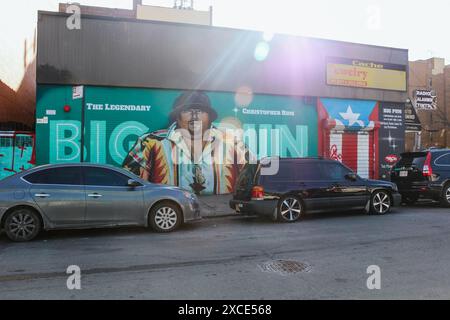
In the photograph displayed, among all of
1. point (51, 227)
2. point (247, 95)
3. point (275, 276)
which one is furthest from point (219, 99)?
point (275, 276)

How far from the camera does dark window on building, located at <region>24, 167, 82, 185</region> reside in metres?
7.96

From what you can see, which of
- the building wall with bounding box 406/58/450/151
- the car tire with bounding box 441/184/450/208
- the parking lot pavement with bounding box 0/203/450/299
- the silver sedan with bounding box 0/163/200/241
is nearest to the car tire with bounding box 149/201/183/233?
the silver sedan with bounding box 0/163/200/241

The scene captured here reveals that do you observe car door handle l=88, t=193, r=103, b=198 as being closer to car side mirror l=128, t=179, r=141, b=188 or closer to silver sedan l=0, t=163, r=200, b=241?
silver sedan l=0, t=163, r=200, b=241

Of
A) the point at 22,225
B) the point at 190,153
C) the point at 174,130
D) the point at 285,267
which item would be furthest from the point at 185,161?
the point at 285,267

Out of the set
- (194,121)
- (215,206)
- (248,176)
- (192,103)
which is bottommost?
(215,206)

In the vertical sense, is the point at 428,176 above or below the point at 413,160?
below

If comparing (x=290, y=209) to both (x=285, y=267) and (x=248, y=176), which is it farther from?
(x=285, y=267)

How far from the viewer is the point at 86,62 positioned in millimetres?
13750

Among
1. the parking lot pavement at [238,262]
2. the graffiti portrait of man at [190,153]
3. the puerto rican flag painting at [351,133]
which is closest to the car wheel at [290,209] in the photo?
the parking lot pavement at [238,262]

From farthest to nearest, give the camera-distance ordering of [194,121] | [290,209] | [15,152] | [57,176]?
1. [194,121]
2. [15,152]
3. [290,209]
4. [57,176]

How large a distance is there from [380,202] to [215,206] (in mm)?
4619

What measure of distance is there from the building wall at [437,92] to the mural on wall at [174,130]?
802 inches

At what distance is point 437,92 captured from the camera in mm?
34062
